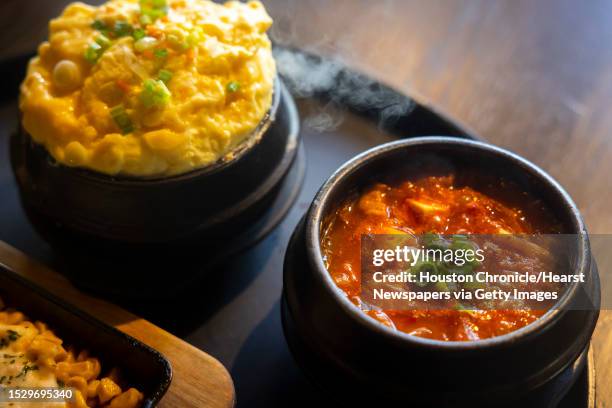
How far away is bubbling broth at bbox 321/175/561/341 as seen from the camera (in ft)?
4.92

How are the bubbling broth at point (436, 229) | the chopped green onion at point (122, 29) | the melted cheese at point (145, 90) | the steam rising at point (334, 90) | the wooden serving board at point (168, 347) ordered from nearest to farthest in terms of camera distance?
1. the bubbling broth at point (436, 229)
2. the wooden serving board at point (168, 347)
3. the melted cheese at point (145, 90)
4. the chopped green onion at point (122, 29)
5. the steam rising at point (334, 90)

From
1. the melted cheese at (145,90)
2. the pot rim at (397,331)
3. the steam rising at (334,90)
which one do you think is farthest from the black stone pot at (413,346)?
the steam rising at (334,90)

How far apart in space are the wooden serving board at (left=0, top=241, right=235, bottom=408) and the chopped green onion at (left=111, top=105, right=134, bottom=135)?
50 centimetres

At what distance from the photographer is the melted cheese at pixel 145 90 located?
5.71 ft

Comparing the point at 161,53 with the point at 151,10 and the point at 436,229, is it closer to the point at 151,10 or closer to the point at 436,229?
the point at 151,10

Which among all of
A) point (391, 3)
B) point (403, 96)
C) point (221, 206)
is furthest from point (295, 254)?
point (391, 3)

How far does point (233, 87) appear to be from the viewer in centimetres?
187

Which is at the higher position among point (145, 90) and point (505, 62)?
point (145, 90)

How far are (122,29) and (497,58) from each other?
175 cm

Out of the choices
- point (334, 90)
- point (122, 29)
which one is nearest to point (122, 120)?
point (122, 29)

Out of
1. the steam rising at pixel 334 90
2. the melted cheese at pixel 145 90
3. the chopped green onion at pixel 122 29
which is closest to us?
the melted cheese at pixel 145 90

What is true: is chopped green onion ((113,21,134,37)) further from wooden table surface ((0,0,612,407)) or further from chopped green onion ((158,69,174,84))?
wooden table surface ((0,0,612,407))

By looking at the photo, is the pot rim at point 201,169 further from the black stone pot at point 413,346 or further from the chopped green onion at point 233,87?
the black stone pot at point 413,346

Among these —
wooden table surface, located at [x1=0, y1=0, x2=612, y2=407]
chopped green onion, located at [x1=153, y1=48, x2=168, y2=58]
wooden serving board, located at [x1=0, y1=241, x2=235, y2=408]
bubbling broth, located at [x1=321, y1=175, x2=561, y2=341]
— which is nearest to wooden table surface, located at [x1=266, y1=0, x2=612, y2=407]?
wooden table surface, located at [x1=0, y1=0, x2=612, y2=407]
